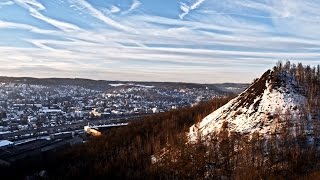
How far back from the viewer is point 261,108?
86625 millimetres

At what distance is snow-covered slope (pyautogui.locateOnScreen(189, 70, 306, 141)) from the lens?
276ft

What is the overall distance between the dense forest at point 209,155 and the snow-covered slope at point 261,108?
5.07 ft

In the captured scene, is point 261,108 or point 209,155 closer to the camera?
point 209,155

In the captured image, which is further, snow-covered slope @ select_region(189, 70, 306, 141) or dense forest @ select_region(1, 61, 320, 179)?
snow-covered slope @ select_region(189, 70, 306, 141)

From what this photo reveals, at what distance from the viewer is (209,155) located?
77.8 m

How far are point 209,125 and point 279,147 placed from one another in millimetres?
18690

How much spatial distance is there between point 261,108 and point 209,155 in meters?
15.8

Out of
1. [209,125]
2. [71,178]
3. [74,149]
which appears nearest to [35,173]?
[71,178]

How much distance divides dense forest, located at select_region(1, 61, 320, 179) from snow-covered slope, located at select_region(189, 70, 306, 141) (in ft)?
5.07

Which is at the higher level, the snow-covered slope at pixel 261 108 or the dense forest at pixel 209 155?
the snow-covered slope at pixel 261 108

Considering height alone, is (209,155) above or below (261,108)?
below

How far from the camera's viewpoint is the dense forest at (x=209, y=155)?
229 ft

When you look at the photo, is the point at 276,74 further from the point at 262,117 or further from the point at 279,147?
the point at 279,147

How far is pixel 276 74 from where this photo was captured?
3725 inches
